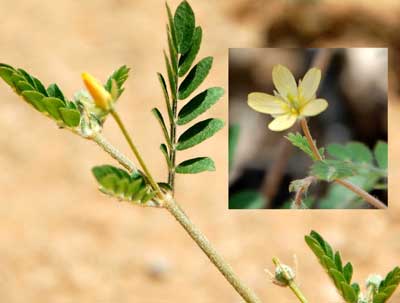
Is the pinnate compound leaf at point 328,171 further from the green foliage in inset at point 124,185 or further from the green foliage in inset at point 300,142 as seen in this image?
the green foliage in inset at point 124,185

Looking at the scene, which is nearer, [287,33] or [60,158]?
[60,158]

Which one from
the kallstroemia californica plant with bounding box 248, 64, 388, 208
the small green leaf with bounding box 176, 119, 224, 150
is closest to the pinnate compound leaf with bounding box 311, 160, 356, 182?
the kallstroemia californica plant with bounding box 248, 64, 388, 208

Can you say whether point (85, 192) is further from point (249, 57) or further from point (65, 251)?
point (249, 57)

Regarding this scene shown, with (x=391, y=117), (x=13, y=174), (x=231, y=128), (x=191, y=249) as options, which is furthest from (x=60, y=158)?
(x=231, y=128)

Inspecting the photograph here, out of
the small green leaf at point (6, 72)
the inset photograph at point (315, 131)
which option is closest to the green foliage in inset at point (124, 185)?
the small green leaf at point (6, 72)

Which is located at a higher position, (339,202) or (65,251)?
(65,251)

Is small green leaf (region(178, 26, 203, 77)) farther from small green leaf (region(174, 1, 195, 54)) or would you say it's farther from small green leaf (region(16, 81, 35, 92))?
small green leaf (region(16, 81, 35, 92))
